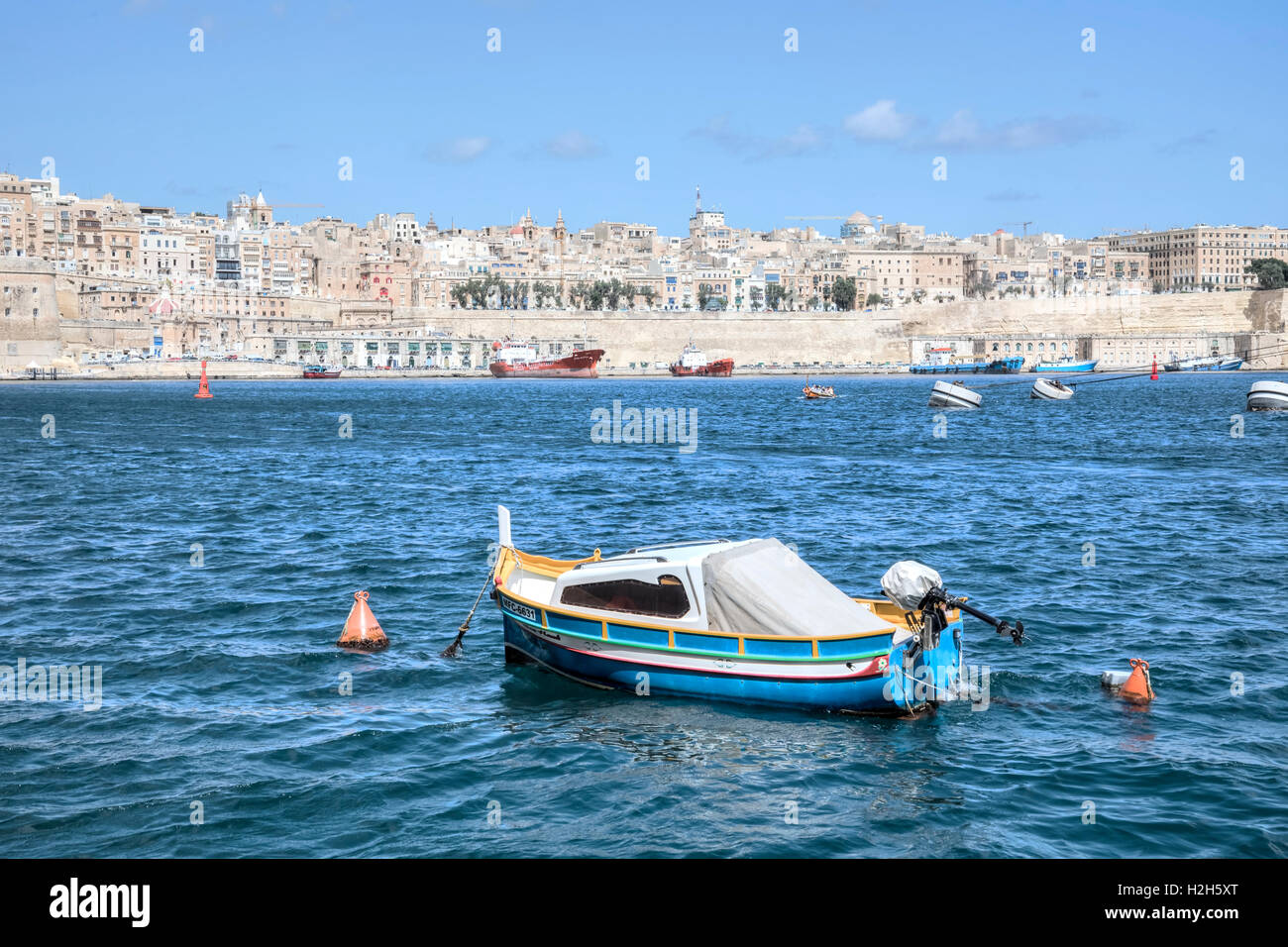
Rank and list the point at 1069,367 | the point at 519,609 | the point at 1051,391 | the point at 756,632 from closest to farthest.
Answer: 1. the point at 756,632
2. the point at 519,609
3. the point at 1051,391
4. the point at 1069,367

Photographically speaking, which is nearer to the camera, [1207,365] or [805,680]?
[805,680]

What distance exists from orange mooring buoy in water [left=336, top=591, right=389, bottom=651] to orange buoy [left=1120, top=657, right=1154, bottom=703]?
911 cm

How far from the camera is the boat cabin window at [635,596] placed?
13211mm

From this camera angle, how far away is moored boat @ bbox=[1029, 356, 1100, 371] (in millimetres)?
139875

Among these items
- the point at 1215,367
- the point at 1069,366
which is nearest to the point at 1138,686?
the point at 1069,366

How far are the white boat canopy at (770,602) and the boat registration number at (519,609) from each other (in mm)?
2335

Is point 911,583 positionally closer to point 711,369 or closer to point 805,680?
point 805,680

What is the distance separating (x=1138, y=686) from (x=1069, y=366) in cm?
13448

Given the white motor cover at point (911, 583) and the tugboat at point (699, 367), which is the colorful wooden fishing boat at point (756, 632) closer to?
the white motor cover at point (911, 583)

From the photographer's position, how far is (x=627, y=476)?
126 ft

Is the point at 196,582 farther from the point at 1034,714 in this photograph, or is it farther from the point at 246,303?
the point at 246,303

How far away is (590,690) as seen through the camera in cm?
1405

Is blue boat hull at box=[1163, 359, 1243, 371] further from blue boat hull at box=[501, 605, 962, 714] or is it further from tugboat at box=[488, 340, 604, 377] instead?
blue boat hull at box=[501, 605, 962, 714]

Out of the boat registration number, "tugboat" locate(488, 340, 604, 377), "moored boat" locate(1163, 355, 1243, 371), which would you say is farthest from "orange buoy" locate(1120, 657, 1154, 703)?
"moored boat" locate(1163, 355, 1243, 371)
